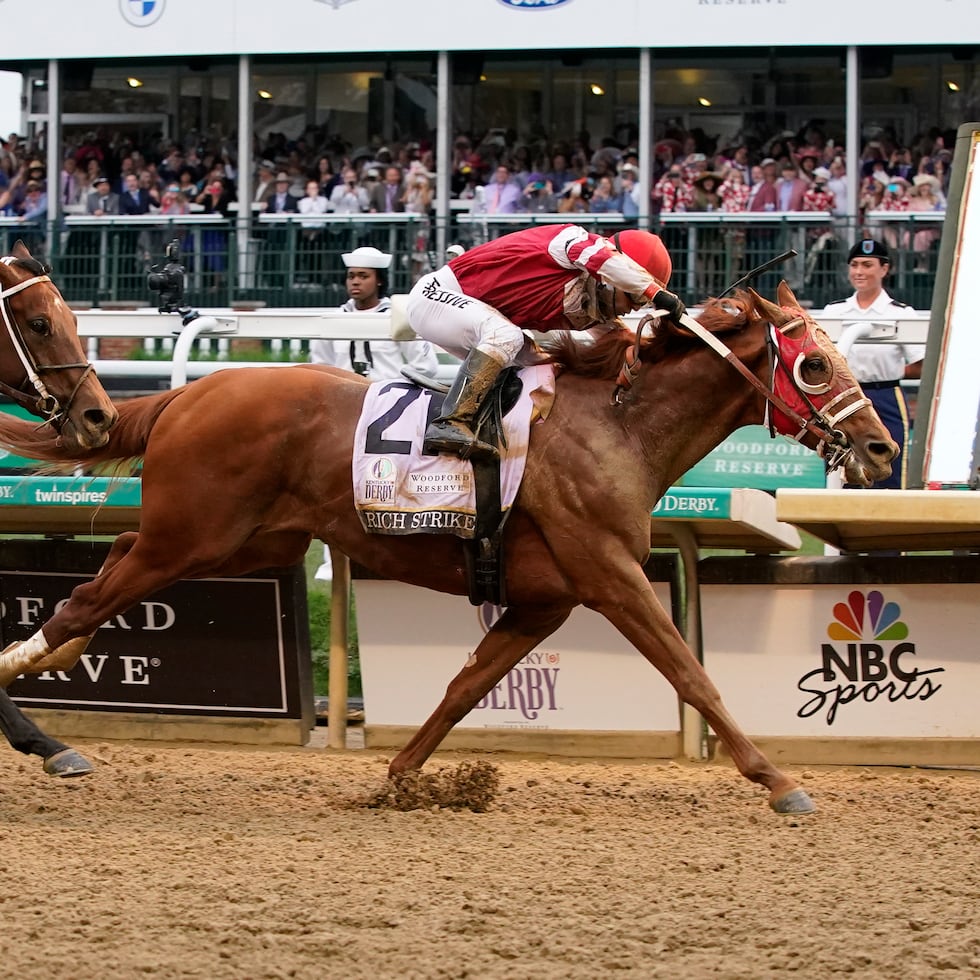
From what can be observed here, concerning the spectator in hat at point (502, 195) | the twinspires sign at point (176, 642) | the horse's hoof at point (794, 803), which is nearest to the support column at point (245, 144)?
the spectator in hat at point (502, 195)

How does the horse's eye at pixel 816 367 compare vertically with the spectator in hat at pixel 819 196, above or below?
below

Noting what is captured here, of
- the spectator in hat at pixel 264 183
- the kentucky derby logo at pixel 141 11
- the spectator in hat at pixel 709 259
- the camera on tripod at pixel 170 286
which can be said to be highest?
the kentucky derby logo at pixel 141 11

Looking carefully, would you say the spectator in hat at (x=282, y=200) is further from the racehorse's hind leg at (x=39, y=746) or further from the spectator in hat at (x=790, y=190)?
the racehorse's hind leg at (x=39, y=746)

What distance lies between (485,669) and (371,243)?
9891 mm

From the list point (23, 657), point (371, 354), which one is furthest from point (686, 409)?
point (371, 354)

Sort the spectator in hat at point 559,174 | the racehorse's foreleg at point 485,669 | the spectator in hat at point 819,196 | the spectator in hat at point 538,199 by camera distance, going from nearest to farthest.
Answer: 1. the racehorse's foreleg at point 485,669
2. the spectator in hat at point 819,196
3. the spectator in hat at point 538,199
4. the spectator in hat at point 559,174

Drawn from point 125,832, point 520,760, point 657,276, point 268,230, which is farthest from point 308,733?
point 268,230

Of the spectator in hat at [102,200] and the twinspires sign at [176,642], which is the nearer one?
the twinspires sign at [176,642]

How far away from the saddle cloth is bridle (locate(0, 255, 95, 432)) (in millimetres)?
1044

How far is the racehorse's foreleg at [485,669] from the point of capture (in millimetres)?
5867

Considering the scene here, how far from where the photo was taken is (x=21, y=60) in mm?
17531

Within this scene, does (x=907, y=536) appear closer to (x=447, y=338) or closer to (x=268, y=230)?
(x=447, y=338)

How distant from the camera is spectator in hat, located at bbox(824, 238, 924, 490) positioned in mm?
7559

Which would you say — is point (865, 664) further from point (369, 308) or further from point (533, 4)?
point (533, 4)
